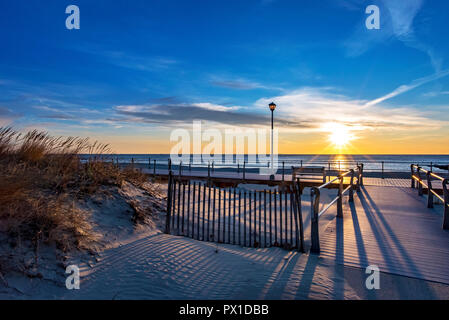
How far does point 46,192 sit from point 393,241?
771 centimetres

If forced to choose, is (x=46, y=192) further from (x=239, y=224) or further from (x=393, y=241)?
(x=393, y=241)

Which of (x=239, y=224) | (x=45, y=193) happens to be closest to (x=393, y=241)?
(x=239, y=224)

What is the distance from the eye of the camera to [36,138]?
792 cm

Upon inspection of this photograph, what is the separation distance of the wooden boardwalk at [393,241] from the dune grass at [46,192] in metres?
4.73

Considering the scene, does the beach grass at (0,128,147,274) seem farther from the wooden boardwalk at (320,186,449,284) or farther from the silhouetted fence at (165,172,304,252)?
the wooden boardwalk at (320,186,449,284)

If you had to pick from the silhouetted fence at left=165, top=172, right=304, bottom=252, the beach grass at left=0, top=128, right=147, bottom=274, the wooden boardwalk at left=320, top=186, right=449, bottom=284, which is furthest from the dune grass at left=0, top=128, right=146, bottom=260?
the wooden boardwalk at left=320, top=186, right=449, bottom=284

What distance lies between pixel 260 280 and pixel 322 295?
0.86 metres

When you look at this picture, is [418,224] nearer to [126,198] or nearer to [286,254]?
[286,254]

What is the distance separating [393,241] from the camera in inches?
217

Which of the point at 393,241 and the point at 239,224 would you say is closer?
the point at 239,224

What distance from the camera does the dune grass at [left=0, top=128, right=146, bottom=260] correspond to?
427cm

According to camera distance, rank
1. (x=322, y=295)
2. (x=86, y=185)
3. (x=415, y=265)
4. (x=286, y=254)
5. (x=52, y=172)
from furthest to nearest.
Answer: (x=86, y=185) → (x=52, y=172) → (x=286, y=254) → (x=415, y=265) → (x=322, y=295)

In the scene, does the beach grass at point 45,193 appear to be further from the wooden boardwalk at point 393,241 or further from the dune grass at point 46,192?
the wooden boardwalk at point 393,241
